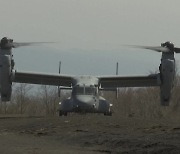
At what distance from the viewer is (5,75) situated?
33.3m

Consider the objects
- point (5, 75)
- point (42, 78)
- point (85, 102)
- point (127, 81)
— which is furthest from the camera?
point (127, 81)

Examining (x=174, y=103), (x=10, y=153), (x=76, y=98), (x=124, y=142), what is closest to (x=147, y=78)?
(x=76, y=98)

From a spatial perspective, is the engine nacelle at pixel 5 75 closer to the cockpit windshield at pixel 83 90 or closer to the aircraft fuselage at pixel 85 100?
the aircraft fuselage at pixel 85 100

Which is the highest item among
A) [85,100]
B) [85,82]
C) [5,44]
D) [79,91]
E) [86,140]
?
[5,44]

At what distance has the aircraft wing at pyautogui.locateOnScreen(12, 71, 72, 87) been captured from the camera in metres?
39.1

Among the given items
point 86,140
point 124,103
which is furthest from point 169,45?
point 124,103

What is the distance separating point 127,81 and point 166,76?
850cm

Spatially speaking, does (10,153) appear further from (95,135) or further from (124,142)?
(95,135)

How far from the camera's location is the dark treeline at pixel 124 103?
73.3m

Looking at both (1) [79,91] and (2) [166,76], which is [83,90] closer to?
(1) [79,91]

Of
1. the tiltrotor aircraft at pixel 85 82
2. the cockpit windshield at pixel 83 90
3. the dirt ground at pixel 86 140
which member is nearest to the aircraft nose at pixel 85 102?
the tiltrotor aircraft at pixel 85 82

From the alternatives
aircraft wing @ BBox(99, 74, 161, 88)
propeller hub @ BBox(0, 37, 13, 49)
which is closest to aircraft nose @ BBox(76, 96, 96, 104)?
aircraft wing @ BBox(99, 74, 161, 88)

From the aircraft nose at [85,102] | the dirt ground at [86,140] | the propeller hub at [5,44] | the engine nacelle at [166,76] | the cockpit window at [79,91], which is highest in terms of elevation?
the propeller hub at [5,44]

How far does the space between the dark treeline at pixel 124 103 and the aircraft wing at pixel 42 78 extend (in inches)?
814
